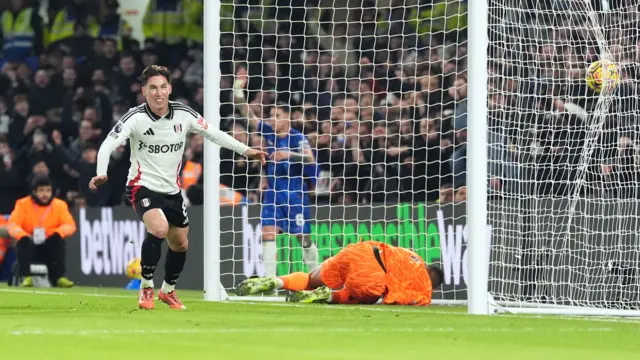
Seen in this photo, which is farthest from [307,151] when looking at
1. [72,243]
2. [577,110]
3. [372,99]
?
[72,243]

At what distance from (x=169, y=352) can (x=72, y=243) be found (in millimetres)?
10989

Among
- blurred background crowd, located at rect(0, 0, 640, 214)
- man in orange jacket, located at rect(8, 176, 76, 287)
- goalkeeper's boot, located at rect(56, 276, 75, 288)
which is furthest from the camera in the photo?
man in orange jacket, located at rect(8, 176, 76, 287)

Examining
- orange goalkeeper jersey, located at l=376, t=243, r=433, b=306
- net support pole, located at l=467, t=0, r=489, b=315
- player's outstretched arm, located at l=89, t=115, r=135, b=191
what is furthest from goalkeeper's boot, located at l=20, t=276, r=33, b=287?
net support pole, located at l=467, t=0, r=489, b=315

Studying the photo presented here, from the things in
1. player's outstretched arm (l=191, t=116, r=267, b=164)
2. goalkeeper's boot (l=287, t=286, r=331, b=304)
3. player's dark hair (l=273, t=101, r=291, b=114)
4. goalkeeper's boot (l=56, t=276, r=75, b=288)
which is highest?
player's dark hair (l=273, t=101, r=291, b=114)

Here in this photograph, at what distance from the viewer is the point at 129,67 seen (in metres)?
19.1

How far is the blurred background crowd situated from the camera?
10875mm

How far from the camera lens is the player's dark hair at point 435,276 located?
1161cm

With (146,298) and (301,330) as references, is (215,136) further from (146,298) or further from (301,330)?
(301,330)

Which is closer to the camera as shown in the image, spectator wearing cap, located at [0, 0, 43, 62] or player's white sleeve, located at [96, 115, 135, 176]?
player's white sleeve, located at [96, 115, 135, 176]

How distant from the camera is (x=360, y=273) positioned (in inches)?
442

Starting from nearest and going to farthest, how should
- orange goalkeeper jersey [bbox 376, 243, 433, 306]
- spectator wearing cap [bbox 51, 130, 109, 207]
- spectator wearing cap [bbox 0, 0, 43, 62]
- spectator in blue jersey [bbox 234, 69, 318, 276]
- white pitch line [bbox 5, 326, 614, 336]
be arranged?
white pitch line [bbox 5, 326, 614, 336] → orange goalkeeper jersey [bbox 376, 243, 433, 306] → spectator in blue jersey [bbox 234, 69, 318, 276] → spectator wearing cap [bbox 51, 130, 109, 207] → spectator wearing cap [bbox 0, 0, 43, 62]

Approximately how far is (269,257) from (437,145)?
197 centimetres

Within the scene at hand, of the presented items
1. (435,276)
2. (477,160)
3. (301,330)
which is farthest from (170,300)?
(301,330)

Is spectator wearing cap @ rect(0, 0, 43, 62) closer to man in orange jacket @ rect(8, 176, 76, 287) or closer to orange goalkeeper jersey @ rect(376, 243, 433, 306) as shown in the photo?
man in orange jacket @ rect(8, 176, 76, 287)
